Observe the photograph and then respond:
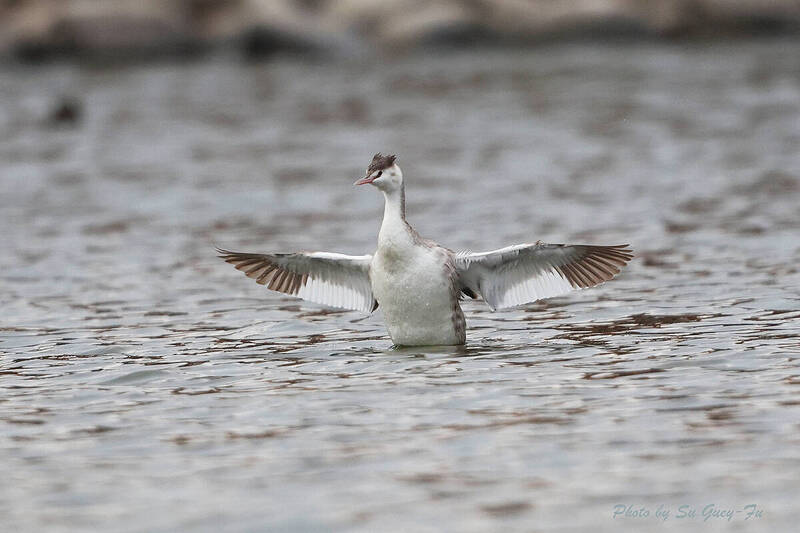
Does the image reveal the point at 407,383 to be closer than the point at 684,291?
Yes

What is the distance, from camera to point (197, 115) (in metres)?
30.3

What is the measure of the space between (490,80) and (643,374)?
2480 cm

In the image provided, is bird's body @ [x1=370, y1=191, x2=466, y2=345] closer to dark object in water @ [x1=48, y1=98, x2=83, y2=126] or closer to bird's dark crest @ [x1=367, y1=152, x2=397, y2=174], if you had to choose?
bird's dark crest @ [x1=367, y1=152, x2=397, y2=174]

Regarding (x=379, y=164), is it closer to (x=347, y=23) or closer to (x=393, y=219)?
(x=393, y=219)

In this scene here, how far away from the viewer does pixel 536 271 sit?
1114 cm

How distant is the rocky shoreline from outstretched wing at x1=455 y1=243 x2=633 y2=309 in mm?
30345

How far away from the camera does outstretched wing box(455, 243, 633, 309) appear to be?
1088cm

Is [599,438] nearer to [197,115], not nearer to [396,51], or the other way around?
[197,115]

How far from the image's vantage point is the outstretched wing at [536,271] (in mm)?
10883

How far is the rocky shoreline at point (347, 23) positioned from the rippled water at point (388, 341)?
12.2 m

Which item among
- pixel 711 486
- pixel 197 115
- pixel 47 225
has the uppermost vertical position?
pixel 197 115

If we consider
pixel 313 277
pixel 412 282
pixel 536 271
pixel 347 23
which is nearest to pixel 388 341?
pixel 313 277

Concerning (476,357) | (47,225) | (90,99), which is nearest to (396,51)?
(90,99)

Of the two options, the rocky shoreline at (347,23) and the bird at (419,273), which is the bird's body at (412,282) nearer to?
the bird at (419,273)
